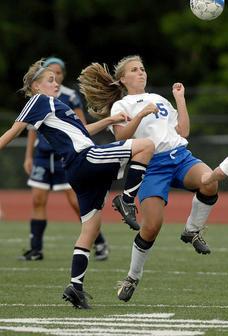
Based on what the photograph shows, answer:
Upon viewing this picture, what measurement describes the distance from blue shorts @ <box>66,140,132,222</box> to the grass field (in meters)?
0.73

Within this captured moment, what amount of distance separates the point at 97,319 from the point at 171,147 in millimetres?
1679

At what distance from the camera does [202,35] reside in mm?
29625

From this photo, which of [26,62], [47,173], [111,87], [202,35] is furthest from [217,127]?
[111,87]

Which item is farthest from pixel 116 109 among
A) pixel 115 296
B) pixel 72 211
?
pixel 72 211

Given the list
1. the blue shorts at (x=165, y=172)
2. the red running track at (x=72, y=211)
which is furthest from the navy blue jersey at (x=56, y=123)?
the red running track at (x=72, y=211)

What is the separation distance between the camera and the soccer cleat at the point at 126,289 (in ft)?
25.9

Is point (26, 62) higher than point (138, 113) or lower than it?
lower

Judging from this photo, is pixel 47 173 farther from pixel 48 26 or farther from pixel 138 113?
pixel 48 26

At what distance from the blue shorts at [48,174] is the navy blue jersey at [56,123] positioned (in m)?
3.49

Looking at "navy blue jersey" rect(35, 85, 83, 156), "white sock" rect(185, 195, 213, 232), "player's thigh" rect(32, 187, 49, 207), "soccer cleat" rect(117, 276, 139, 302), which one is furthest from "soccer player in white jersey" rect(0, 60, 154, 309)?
"player's thigh" rect(32, 187, 49, 207)

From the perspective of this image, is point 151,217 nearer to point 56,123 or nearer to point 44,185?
point 56,123

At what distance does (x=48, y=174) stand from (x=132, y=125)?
352cm

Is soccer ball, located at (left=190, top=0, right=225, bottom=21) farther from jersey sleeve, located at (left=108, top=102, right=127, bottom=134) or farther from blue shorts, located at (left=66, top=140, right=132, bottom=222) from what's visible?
blue shorts, located at (left=66, top=140, right=132, bottom=222)

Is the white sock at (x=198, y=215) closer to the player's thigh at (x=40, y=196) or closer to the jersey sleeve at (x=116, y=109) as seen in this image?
the jersey sleeve at (x=116, y=109)
